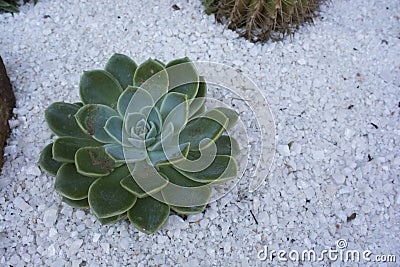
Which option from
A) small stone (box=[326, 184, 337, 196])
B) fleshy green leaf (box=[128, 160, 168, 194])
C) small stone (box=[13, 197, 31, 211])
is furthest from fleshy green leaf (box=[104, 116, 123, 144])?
small stone (box=[326, 184, 337, 196])

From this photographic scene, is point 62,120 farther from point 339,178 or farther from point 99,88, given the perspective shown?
point 339,178

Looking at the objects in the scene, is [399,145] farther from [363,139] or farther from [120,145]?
[120,145]

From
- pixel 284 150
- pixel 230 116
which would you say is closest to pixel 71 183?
pixel 230 116

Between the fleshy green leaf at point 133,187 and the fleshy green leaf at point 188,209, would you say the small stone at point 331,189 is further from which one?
the fleshy green leaf at point 133,187

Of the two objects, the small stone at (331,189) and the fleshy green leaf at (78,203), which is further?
the small stone at (331,189)

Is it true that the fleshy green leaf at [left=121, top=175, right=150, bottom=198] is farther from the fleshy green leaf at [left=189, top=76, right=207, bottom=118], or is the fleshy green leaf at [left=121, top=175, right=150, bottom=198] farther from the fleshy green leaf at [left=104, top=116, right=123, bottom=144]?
the fleshy green leaf at [left=189, top=76, right=207, bottom=118]

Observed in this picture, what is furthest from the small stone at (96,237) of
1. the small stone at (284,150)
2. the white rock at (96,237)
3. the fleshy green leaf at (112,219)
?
the small stone at (284,150)

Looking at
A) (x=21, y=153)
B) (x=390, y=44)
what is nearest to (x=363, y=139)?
(x=390, y=44)
